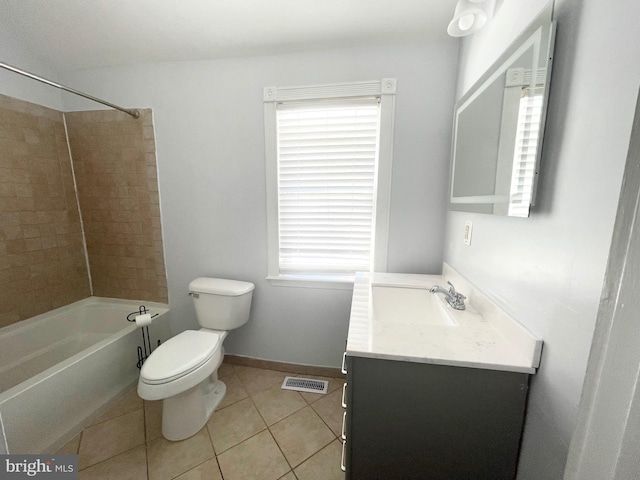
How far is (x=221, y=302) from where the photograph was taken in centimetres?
163

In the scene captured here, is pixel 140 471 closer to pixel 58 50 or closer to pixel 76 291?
pixel 76 291

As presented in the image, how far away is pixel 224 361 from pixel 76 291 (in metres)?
1.39

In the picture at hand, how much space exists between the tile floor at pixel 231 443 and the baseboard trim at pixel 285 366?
15cm

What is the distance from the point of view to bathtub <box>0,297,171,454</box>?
115 cm

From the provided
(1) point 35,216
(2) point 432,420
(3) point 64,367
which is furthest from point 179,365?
(1) point 35,216

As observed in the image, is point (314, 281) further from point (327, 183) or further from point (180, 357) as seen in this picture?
point (180, 357)

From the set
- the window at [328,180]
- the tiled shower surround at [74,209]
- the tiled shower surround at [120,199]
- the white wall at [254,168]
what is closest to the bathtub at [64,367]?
the tiled shower surround at [74,209]

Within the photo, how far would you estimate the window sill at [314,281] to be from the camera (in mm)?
1665

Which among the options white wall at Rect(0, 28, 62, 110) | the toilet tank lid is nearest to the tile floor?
the toilet tank lid

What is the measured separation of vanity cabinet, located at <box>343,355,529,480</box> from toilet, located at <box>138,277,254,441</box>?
3.05 ft

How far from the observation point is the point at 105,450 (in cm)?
124

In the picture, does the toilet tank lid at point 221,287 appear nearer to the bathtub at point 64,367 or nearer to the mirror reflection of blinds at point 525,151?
the bathtub at point 64,367

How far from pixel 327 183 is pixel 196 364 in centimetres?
135

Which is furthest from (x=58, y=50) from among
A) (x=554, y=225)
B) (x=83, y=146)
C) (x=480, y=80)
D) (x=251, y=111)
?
(x=554, y=225)
